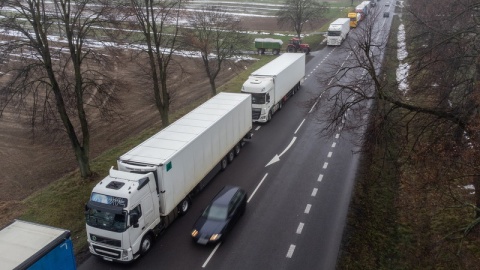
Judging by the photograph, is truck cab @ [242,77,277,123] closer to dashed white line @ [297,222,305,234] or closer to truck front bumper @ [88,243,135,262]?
dashed white line @ [297,222,305,234]

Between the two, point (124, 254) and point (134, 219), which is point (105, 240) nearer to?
point (124, 254)

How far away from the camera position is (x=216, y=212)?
56.4 ft

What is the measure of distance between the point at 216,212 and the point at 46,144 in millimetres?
16620

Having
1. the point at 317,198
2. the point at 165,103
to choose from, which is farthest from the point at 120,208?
the point at 165,103

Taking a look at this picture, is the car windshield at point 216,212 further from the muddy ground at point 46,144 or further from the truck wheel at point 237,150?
the muddy ground at point 46,144

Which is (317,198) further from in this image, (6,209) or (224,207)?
(6,209)

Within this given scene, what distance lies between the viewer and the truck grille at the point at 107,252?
49.2 feet

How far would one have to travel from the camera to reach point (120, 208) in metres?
14.5

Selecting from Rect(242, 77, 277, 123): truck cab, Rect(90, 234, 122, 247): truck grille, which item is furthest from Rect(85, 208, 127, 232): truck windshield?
Rect(242, 77, 277, 123): truck cab

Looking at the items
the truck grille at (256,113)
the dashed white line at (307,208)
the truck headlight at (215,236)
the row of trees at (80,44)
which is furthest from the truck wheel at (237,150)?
the truck headlight at (215,236)

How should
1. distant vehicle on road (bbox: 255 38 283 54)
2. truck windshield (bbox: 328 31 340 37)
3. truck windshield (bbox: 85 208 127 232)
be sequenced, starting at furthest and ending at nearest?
truck windshield (bbox: 328 31 340 37), distant vehicle on road (bbox: 255 38 283 54), truck windshield (bbox: 85 208 127 232)

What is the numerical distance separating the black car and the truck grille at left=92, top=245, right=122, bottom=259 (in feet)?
10.4

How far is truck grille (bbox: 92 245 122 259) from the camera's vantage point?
49.2ft

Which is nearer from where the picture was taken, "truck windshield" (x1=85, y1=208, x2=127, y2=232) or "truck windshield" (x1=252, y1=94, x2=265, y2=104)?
"truck windshield" (x1=85, y1=208, x2=127, y2=232)
